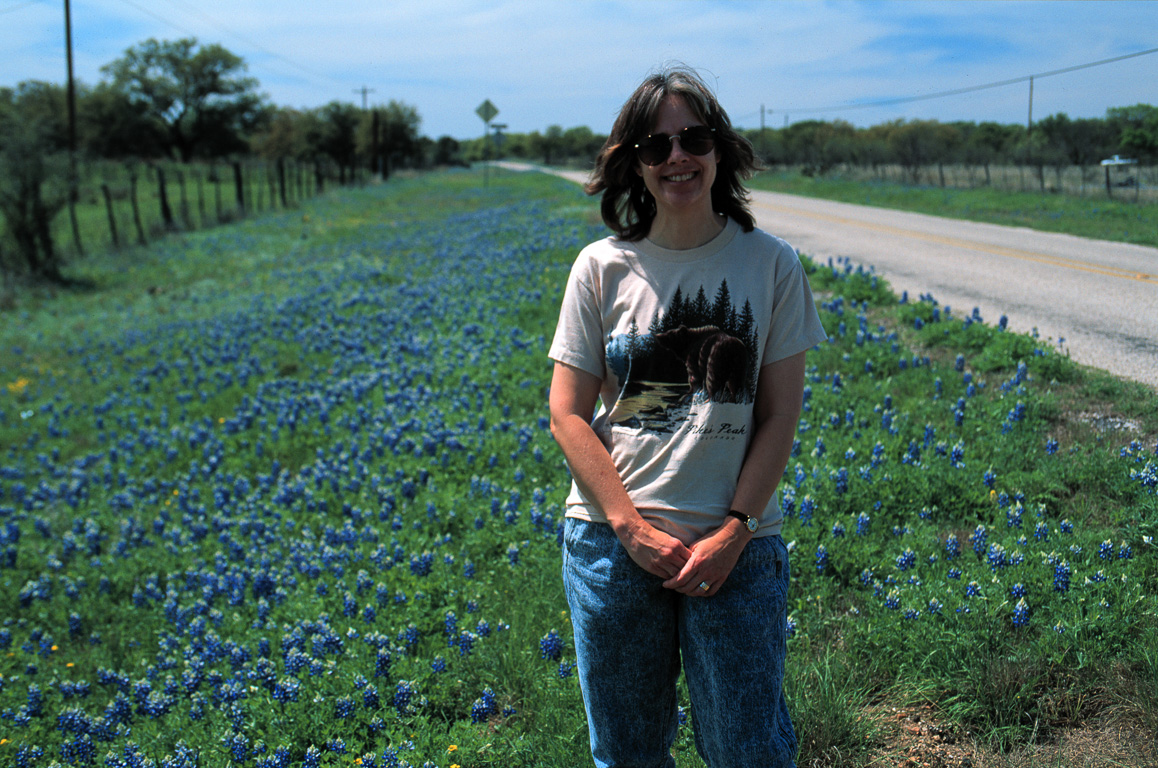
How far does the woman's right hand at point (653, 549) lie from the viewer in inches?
75.8

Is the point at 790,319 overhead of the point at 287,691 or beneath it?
overhead

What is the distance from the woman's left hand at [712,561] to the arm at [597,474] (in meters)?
0.03

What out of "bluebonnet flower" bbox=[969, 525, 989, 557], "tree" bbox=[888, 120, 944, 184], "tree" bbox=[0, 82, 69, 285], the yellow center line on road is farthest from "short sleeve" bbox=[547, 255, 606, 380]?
"tree" bbox=[888, 120, 944, 184]

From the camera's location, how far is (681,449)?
202 centimetres

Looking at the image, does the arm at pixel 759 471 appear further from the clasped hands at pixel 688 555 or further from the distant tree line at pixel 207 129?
the distant tree line at pixel 207 129

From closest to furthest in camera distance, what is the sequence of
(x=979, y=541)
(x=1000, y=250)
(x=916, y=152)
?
(x=979, y=541)
(x=1000, y=250)
(x=916, y=152)

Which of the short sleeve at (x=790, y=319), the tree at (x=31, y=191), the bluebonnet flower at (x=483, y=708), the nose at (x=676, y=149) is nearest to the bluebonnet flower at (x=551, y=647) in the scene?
→ the bluebonnet flower at (x=483, y=708)

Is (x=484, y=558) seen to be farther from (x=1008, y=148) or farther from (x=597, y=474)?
(x=1008, y=148)

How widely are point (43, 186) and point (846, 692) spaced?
22.1 meters

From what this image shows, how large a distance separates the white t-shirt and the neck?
0.03 m

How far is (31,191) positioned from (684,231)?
21645 mm

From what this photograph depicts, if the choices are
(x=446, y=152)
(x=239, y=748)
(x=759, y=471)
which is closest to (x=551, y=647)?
(x=239, y=748)

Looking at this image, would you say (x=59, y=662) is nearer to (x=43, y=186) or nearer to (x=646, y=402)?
(x=646, y=402)

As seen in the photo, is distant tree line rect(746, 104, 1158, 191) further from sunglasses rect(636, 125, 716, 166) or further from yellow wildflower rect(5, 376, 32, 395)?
yellow wildflower rect(5, 376, 32, 395)
